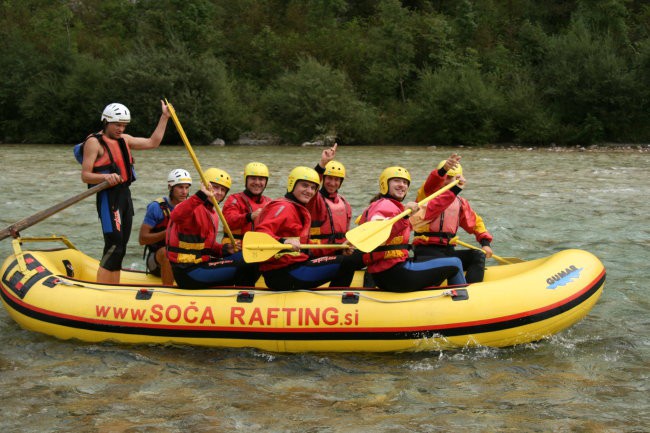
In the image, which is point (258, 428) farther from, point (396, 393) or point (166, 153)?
point (166, 153)

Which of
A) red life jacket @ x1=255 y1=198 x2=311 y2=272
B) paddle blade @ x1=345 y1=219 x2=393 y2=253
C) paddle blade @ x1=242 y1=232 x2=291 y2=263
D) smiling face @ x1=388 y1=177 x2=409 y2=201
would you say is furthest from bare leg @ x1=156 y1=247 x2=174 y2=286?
smiling face @ x1=388 y1=177 x2=409 y2=201

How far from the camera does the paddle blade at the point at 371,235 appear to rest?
4.96m

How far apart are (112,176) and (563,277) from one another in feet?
11.0

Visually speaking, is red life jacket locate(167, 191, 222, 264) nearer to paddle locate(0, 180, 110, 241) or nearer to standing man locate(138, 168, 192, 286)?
standing man locate(138, 168, 192, 286)

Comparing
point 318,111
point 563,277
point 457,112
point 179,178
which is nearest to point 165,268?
point 179,178

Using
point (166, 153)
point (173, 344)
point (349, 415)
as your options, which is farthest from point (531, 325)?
point (166, 153)

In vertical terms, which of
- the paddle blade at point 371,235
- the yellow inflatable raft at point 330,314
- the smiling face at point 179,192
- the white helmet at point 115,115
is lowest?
the yellow inflatable raft at point 330,314

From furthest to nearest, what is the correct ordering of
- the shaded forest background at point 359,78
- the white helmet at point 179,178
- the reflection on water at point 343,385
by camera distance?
the shaded forest background at point 359,78 < the white helmet at point 179,178 < the reflection on water at point 343,385

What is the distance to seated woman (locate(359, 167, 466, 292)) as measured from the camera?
5.16m

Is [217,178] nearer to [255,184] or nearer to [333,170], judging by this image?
[255,184]

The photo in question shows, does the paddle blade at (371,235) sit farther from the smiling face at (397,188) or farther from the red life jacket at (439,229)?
the red life jacket at (439,229)

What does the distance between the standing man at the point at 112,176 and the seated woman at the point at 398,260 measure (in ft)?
5.89

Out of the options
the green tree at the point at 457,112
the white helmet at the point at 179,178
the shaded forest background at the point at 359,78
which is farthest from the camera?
the green tree at the point at 457,112

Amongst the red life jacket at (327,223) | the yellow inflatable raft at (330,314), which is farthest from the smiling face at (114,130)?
the red life jacket at (327,223)
